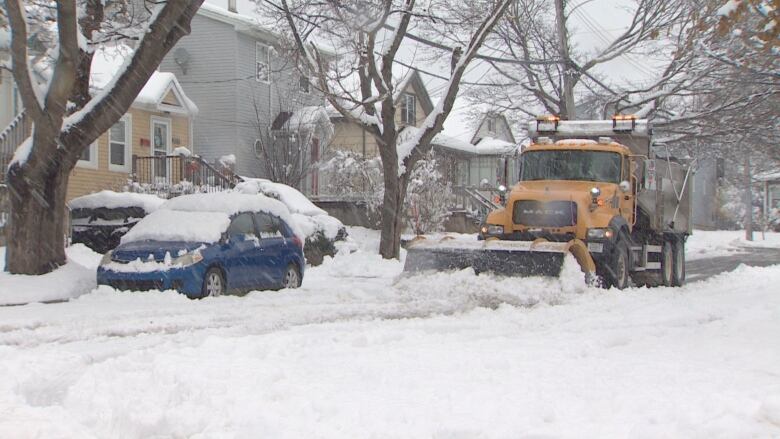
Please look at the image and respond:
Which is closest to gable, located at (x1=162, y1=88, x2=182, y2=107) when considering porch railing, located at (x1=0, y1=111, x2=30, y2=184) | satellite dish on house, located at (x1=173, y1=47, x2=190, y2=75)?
satellite dish on house, located at (x1=173, y1=47, x2=190, y2=75)

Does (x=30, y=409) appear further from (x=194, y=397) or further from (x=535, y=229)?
(x=535, y=229)

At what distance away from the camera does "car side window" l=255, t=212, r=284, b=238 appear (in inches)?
562

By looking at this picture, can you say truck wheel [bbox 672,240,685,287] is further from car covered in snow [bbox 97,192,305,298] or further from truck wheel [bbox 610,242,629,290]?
car covered in snow [bbox 97,192,305,298]

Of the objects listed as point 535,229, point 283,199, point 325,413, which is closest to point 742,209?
point 283,199

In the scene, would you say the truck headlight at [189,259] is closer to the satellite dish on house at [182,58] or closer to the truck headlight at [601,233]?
the truck headlight at [601,233]

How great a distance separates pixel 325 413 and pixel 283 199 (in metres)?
17.5

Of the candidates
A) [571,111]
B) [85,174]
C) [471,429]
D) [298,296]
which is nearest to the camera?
[471,429]

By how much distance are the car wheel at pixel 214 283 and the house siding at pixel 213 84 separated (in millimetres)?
20817

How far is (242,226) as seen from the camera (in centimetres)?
1384

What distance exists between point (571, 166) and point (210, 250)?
22.0 feet

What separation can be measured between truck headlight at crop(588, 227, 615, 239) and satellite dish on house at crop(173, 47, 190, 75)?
24036mm

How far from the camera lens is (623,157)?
15.3m

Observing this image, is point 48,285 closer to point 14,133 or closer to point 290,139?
point 14,133

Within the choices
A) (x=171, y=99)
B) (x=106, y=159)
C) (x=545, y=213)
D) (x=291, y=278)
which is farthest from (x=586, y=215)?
(x=171, y=99)
